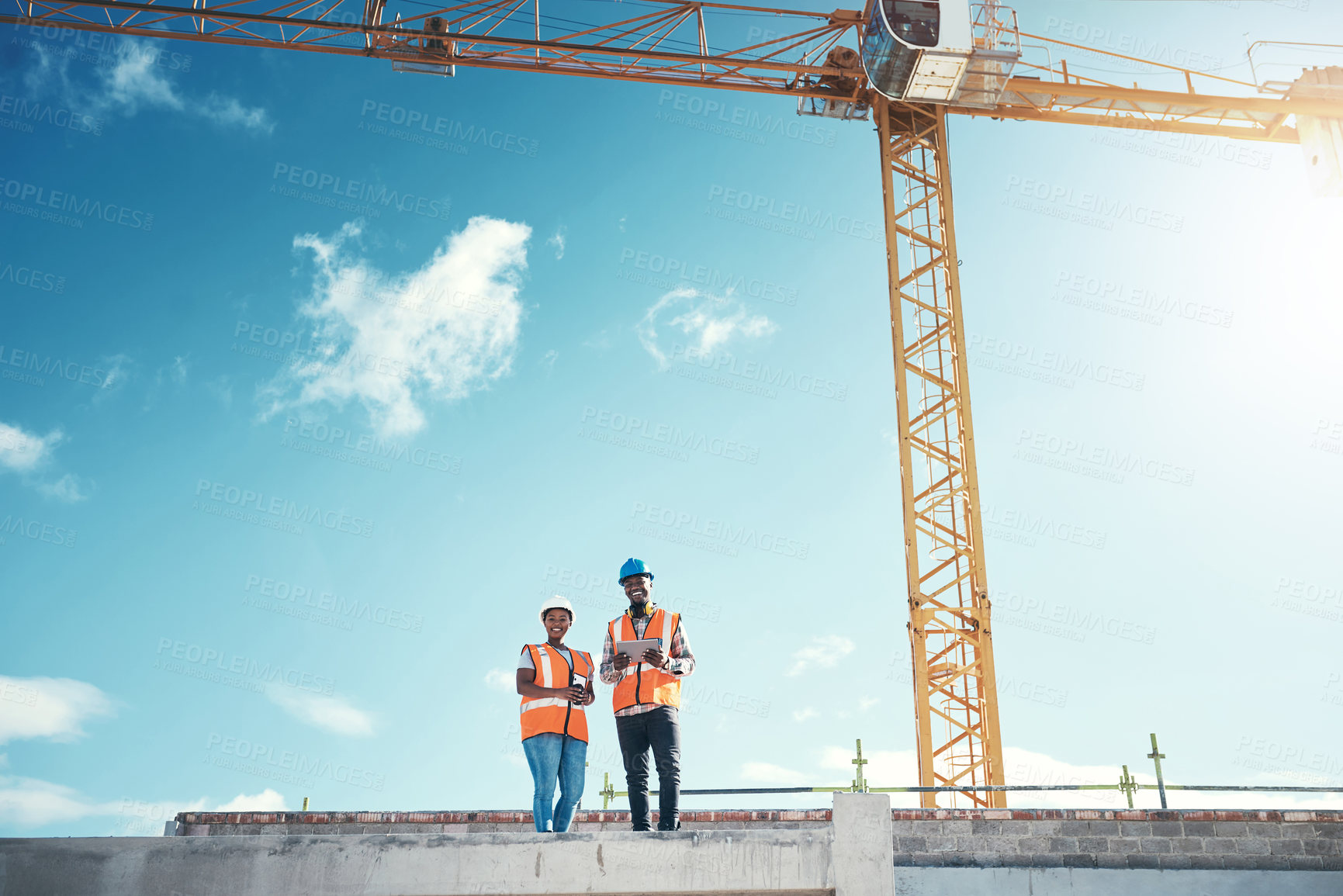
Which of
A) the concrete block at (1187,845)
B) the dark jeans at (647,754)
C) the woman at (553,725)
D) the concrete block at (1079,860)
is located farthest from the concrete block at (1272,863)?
the woman at (553,725)

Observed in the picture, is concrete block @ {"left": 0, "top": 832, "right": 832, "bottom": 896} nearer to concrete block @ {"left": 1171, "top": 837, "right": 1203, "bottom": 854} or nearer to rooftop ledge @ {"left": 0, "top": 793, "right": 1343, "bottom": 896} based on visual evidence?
rooftop ledge @ {"left": 0, "top": 793, "right": 1343, "bottom": 896}

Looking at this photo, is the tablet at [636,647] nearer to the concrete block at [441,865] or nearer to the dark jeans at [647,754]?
the dark jeans at [647,754]

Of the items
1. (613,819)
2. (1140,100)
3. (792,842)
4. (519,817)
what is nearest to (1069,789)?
(613,819)

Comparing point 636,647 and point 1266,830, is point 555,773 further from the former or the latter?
point 1266,830

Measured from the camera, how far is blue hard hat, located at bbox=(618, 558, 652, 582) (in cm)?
573

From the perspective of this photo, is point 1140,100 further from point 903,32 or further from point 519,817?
point 519,817

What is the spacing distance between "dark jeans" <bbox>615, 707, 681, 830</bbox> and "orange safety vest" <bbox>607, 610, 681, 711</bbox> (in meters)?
0.07

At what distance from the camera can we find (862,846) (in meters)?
4.72

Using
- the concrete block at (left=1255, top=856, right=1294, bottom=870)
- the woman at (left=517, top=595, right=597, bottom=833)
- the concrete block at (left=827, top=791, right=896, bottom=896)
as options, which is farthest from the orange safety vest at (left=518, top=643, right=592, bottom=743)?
the concrete block at (left=1255, top=856, right=1294, bottom=870)

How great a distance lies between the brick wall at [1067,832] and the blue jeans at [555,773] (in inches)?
77.6

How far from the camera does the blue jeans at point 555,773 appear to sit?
543 centimetres

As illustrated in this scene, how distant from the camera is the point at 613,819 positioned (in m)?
7.92

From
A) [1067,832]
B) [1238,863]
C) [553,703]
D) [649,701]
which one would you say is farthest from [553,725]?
[1238,863]

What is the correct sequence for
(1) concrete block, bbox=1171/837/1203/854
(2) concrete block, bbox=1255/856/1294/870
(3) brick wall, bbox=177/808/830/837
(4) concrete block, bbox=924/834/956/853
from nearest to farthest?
1. (2) concrete block, bbox=1255/856/1294/870
2. (1) concrete block, bbox=1171/837/1203/854
3. (4) concrete block, bbox=924/834/956/853
4. (3) brick wall, bbox=177/808/830/837
